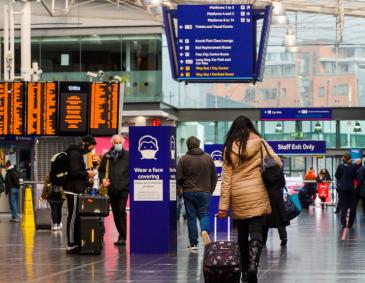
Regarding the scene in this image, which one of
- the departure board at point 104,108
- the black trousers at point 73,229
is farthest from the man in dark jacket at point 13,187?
the black trousers at point 73,229

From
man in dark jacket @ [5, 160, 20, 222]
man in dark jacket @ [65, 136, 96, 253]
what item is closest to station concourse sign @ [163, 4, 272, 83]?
man in dark jacket @ [65, 136, 96, 253]

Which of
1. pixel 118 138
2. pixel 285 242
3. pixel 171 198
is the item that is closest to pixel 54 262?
pixel 171 198

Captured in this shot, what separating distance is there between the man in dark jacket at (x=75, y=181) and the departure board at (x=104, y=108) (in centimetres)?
859

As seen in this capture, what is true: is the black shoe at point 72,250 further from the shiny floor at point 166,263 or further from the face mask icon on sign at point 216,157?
the face mask icon on sign at point 216,157

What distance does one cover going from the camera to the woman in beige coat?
10.0 metres

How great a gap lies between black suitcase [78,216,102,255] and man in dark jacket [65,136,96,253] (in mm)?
202

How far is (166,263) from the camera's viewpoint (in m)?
13.6

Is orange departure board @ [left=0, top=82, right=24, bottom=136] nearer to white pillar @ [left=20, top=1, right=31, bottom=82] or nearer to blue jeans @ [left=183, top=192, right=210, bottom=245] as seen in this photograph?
white pillar @ [left=20, top=1, right=31, bottom=82]

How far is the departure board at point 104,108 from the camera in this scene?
80.6 feet

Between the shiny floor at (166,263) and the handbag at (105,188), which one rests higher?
the handbag at (105,188)

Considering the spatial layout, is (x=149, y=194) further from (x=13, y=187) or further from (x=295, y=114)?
(x=295, y=114)

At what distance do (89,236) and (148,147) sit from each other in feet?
5.07

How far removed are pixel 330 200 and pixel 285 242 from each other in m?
28.9

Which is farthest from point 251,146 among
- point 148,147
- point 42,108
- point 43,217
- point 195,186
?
point 42,108
